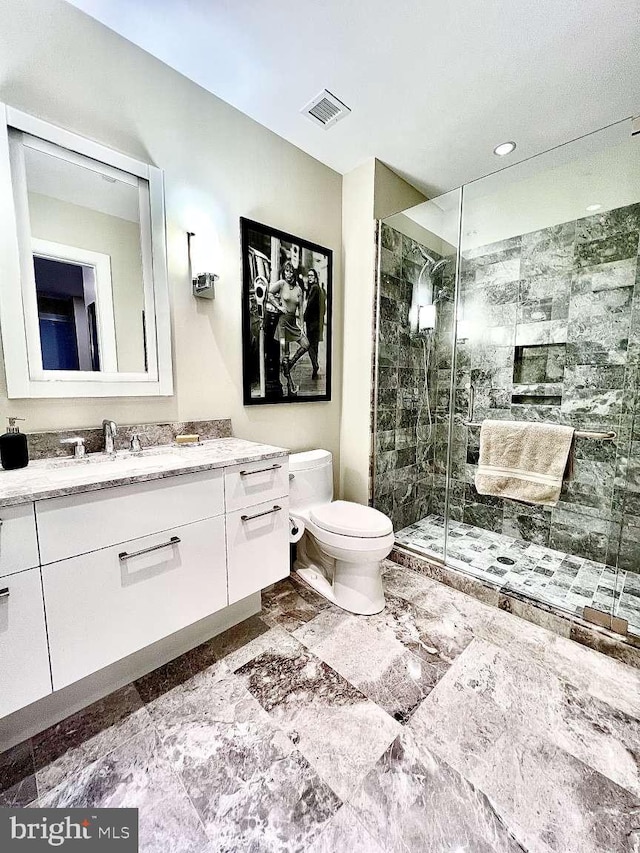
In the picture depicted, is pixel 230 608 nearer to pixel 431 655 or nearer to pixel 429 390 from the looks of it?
pixel 431 655

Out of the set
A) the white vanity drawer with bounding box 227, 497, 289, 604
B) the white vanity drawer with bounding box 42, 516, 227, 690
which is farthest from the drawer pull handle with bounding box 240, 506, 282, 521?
the white vanity drawer with bounding box 42, 516, 227, 690

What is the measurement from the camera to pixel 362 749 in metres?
1.12

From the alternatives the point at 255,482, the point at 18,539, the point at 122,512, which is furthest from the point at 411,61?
the point at 18,539

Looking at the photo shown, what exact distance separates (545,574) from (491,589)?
47 cm

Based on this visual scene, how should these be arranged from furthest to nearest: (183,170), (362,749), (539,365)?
(539,365) → (183,170) → (362,749)

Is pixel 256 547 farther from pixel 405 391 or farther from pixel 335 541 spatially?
pixel 405 391

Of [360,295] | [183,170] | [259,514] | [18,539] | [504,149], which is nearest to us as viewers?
[18,539]

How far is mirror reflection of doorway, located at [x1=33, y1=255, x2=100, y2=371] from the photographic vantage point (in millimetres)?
1355

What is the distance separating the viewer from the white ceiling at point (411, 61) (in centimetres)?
135

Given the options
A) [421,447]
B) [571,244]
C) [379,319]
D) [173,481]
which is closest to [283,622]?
[173,481]

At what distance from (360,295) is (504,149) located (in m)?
1.19

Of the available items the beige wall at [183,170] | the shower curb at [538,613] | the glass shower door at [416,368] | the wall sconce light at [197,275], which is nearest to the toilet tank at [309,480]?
the beige wall at [183,170]

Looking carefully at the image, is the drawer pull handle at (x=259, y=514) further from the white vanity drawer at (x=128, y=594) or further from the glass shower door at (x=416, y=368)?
the glass shower door at (x=416, y=368)

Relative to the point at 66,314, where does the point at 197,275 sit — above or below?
above
